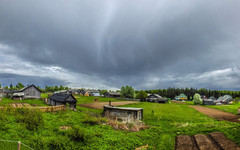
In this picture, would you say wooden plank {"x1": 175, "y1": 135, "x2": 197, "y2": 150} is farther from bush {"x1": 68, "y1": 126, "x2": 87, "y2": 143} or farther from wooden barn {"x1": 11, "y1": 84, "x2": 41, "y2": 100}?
wooden barn {"x1": 11, "y1": 84, "x2": 41, "y2": 100}

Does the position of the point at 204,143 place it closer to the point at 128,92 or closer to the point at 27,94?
the point at 27,94

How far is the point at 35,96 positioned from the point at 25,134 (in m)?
47.5

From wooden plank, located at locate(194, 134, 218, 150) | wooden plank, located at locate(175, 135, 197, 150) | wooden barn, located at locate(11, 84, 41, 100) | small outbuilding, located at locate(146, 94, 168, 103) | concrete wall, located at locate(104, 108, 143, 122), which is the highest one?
wooden barn, located at locate(11, 84, 41, 100)

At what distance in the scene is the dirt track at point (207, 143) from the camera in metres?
13.5

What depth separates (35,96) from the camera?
53188 millimetres

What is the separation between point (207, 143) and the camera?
14406mm

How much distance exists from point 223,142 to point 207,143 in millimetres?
1747

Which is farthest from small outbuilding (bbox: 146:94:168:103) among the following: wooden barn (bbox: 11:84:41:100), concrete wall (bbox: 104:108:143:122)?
wooden barn (bbox: 11:84:41:100)

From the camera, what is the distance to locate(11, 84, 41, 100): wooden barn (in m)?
48.4

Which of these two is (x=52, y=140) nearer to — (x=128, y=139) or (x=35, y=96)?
(x=128, y=139)

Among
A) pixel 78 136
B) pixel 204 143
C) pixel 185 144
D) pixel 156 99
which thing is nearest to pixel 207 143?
pixel 204 143

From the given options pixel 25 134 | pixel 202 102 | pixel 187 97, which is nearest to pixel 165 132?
pixel 25 134

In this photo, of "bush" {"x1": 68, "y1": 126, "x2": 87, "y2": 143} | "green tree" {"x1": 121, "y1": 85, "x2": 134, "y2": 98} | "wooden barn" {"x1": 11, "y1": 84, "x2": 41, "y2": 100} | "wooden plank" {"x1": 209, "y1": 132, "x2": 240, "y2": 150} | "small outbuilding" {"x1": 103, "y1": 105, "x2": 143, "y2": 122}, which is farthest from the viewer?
"green tree" {"x1": 121, "y1": 85, "x2": 134, "y2": 98}

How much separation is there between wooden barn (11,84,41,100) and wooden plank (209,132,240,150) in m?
57.6
